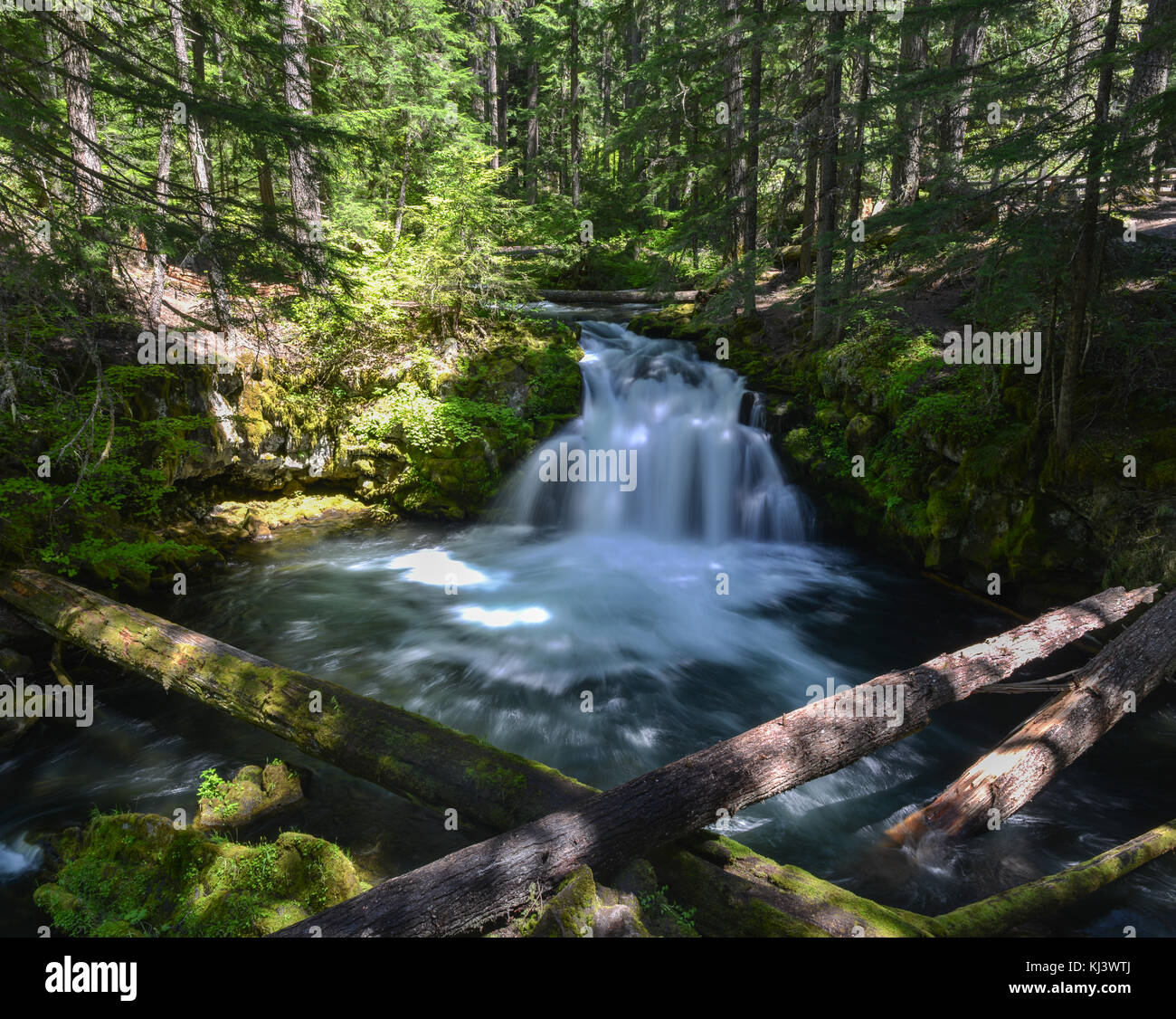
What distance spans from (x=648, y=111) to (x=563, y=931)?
18.3m

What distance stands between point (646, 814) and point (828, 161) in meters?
12.4

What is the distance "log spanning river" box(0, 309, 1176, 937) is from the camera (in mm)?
4477

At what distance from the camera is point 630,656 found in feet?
24.4

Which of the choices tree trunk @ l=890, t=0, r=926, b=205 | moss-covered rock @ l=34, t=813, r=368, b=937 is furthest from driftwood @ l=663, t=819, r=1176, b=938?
tree trunk @ l=890, t=0, r=926, b=205

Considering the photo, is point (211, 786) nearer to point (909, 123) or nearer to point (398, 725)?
point (398, 725)

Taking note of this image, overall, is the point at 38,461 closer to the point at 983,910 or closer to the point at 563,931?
the point at 563,931

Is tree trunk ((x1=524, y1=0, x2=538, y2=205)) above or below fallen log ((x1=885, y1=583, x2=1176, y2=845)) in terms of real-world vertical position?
above

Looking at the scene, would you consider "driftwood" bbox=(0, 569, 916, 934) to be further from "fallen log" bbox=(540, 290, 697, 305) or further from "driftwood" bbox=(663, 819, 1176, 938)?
"fallen log" bbox=(540, 290, 697, 305)

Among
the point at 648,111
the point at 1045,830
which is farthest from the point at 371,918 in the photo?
the point at 648,111

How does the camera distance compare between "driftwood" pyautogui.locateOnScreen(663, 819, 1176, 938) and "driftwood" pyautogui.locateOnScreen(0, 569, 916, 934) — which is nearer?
"driftwood" pyautogui.locateOnScreen(663, 819, 1176, 938)

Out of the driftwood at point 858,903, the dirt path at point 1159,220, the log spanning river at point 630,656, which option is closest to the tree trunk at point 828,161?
the log spanning river at point 630,656

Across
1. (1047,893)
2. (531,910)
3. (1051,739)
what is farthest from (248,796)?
(1051,739)

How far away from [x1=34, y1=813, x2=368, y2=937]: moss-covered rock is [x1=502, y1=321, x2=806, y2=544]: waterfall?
8305 mm
